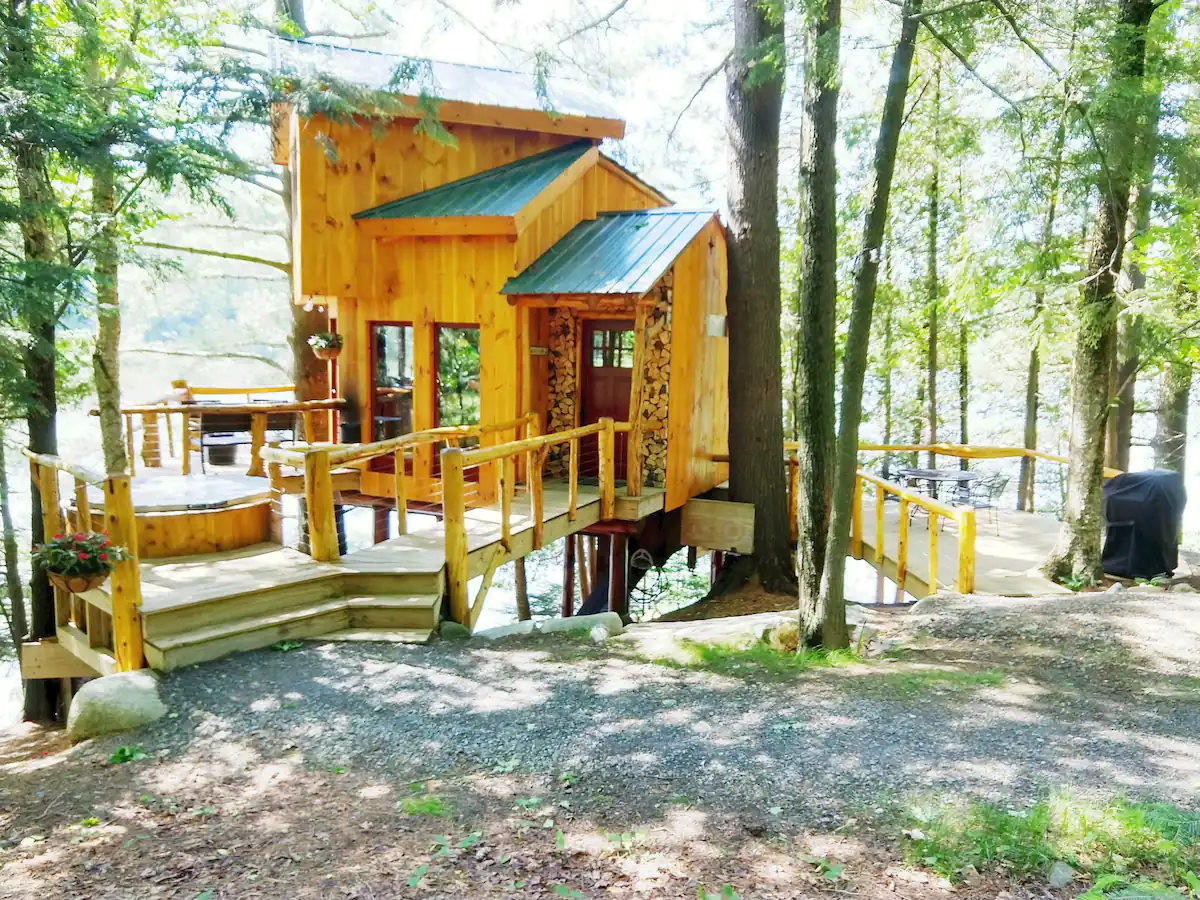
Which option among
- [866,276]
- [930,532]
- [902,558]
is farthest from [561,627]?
[902,558]

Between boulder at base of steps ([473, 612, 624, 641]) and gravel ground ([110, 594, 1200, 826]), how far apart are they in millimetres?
395

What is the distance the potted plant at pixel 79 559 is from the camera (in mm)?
5305

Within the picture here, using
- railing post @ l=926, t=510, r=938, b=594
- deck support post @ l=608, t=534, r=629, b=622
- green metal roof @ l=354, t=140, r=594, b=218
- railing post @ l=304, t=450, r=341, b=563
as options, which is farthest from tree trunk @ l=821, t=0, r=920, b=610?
deck support post @ l=608, t=534, r=629, b=622

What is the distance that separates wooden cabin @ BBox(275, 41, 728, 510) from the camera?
9508 millimetres

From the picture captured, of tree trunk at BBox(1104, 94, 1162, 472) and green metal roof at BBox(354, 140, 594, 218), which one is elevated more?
green metal roof at BBox(354, 140, 594, 218)

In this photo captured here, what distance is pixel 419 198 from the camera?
34.1 feet

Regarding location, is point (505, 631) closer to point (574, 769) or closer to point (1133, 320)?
point (574, 769)

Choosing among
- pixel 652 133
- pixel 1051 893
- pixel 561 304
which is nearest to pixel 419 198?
pixel 561 304

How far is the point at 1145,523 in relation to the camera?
343 inches

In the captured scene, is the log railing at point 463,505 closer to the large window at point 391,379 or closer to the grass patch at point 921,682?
the large window at point 391,379

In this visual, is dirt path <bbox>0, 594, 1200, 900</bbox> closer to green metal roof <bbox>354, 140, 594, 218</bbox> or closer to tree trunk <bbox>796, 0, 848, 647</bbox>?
tree trunk <bbox>796, 0, 848, 647</bbox>

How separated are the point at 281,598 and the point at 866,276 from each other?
4935 millimetres

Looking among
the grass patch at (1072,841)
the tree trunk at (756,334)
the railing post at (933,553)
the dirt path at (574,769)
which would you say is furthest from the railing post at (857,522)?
the grass patch at (1072,841)

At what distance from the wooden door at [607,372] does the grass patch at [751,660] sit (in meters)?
4.29
